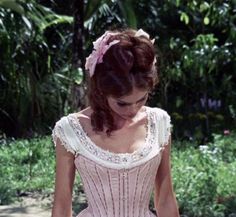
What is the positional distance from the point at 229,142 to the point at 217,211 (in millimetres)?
2446

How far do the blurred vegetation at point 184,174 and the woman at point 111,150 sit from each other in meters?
2.92

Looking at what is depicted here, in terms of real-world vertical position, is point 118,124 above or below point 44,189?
above

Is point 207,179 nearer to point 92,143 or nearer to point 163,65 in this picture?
point 163,65

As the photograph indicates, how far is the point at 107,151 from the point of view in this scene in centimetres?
187

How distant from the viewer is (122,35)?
1.84 metres

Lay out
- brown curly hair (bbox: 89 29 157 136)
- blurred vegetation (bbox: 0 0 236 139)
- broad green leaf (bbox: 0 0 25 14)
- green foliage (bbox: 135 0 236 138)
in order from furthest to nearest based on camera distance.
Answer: blurred vegetation (bbox: 0 0 236 139) → green foliage (bbox: 135 0 236 138) → broad green leaf (bbox: 0 0 25 14) → brown curly hair (bbox: 89 29 157 136)

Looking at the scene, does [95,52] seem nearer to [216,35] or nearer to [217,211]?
[217,211]

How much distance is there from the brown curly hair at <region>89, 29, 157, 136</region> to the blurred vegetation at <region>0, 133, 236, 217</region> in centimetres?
307

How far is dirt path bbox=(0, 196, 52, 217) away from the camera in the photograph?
523 cm

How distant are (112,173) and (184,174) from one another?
404 centimetres

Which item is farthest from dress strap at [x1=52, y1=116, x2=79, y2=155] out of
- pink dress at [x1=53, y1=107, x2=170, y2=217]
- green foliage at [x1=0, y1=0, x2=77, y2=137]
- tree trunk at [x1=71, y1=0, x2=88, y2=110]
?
green foliage at [x1=0, y1=0, x2=77, y2=137]

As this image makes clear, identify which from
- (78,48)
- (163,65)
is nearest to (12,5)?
(78,48)

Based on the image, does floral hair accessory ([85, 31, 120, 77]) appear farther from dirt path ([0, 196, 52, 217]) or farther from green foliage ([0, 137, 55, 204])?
green foliage ([0, 137, 55, 204])

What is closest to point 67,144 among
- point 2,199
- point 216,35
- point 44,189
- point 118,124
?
point 118,124
